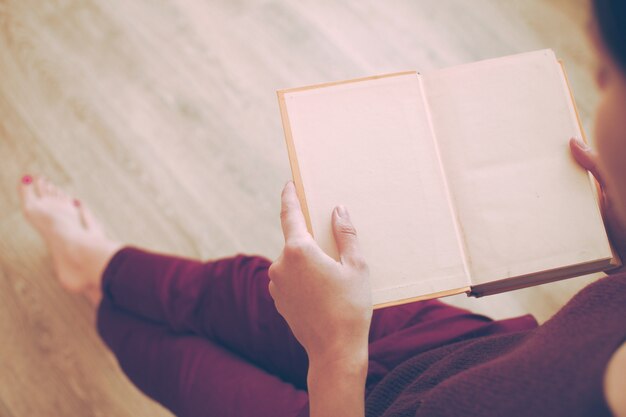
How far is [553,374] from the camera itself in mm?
397

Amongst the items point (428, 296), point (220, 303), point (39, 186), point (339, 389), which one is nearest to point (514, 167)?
point (428, 296)

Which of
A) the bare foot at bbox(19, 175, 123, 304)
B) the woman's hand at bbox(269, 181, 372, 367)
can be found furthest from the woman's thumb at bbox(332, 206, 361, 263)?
the bare foot at bbox(19, 175, 123, 304)

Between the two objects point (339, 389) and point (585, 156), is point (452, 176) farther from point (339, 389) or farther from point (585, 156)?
point (339, 389)

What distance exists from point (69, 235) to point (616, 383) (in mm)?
945

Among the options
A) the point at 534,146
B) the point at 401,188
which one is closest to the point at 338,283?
the point at 401,188

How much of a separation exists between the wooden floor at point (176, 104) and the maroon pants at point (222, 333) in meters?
0.20

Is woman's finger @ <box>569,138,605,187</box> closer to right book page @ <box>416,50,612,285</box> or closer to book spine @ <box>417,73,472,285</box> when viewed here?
right book page @ <box>416,50,612,285</box>

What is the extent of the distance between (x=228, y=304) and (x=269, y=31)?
0.68 metres

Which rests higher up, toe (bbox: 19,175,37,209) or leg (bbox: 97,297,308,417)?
toe (bbox: 19,175,37,209)

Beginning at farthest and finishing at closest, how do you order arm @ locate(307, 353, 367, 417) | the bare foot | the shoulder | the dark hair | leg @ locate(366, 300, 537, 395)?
the bare foot
leg @ locate(366, 300, 537, 395)
arm @ locate(307, 353, 367, 417)
the shoulder
the dark hair

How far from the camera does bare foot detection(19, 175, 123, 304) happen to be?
0.92 m

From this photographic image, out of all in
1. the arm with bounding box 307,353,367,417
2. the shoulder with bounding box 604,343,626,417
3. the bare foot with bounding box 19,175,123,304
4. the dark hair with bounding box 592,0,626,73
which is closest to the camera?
the dark hair with bounding box 592,0,626,73

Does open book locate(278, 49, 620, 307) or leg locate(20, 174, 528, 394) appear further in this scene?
leg locate(20, 174, 528, 394)

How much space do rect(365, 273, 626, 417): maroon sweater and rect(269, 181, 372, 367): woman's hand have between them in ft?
0.31
